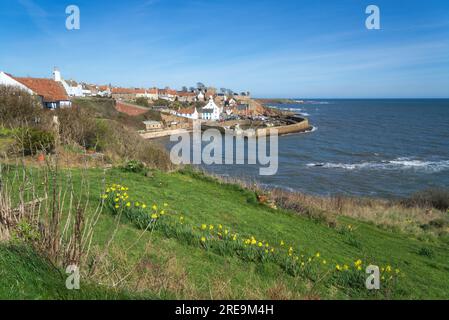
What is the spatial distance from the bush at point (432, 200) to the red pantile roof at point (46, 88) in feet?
117

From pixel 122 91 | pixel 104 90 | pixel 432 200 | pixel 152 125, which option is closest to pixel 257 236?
pixel 432 200

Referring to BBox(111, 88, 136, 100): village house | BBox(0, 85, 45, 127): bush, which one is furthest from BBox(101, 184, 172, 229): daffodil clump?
BBox(111, 88, 136, 100): village house

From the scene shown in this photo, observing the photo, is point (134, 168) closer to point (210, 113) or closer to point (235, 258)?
point (235, 258)

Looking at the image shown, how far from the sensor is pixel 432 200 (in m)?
20.8

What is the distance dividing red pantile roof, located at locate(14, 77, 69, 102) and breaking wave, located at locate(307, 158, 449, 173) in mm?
29781

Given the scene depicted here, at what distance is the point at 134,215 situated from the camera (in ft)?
22.4

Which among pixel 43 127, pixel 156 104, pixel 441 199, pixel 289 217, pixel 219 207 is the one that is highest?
pixel 156 104

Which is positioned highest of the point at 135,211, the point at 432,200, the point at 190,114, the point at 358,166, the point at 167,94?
the point at 167,94

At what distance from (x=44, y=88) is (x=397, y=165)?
135 feet

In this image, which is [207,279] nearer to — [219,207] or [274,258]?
[274,258]

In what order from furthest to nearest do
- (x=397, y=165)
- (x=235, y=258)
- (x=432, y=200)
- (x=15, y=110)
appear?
(x=397, y=165) → (x=432, y=200) → (x=15, y=110) → (x=235, y=258)

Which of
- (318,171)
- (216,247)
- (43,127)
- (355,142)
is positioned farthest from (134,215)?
Result: (355,142)

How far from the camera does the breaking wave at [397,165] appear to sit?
34062 millimetres

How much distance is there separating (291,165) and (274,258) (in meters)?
30.5
